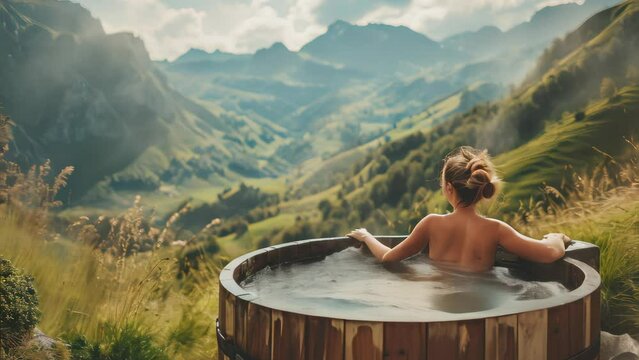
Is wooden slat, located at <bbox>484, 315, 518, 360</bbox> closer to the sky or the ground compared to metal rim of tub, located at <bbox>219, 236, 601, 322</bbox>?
closer to the ground

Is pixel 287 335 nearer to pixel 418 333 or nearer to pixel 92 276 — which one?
pixel 418 333

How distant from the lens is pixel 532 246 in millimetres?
3576

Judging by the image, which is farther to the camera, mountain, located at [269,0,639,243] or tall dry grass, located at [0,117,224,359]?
mountain, located at [269,0,639,243]

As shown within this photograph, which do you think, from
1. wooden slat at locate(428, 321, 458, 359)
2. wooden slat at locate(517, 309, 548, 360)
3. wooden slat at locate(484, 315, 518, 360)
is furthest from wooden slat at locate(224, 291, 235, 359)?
wooden slat at locate(517, 309, 548, 360)

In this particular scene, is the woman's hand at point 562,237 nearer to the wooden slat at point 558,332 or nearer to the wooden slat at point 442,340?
the wooden slat at point 558,332

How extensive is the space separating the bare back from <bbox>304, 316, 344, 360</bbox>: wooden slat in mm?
1663

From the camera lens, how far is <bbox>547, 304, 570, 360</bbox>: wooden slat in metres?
2.46

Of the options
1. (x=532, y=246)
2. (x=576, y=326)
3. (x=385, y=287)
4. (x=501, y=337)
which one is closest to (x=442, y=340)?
(x=501, y=337)

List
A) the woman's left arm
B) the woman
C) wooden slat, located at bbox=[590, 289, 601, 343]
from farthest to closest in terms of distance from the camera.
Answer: the woman's left arm, the woman, wooden slat, located at bbox=[590, 289, 601, 343]

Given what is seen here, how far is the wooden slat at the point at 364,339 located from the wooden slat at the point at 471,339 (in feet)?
0.99

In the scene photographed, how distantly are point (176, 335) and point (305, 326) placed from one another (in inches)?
120

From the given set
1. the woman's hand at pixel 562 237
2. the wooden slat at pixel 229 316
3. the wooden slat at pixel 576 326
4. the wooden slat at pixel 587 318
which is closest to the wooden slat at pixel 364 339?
the wooden slat at pixel 229 316

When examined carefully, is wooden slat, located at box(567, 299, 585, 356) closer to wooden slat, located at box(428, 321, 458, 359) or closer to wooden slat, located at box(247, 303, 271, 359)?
wooden slat, located at box(428, 321, 458, 359)

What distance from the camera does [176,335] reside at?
506 cm
